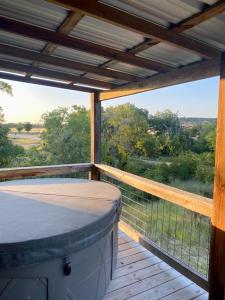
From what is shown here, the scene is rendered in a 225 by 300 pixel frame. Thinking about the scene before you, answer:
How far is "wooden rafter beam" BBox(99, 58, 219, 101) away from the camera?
91.7 inches

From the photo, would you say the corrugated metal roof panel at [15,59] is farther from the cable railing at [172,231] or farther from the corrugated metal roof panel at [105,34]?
the cable railing at [172,231]

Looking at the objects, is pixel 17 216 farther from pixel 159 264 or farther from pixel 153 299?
pixel 159 264

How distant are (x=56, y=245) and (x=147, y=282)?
1.52 m

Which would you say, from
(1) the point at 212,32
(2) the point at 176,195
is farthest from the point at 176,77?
(2) the point at 176,195

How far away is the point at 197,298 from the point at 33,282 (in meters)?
1.73

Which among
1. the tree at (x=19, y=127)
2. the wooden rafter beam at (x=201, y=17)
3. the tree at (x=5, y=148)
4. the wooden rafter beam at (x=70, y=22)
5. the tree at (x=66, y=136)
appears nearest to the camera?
the wooden rafter beam at (x=201, y=17)

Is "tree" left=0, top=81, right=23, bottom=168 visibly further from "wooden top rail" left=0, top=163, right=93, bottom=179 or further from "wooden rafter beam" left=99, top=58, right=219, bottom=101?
"wooden rafter beam" left=99, top=58, right=219, bottom=101

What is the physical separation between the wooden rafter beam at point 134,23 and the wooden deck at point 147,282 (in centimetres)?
237

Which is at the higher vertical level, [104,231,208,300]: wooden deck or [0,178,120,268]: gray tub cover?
[0,178,120,268]: gray tub cover

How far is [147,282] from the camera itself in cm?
264

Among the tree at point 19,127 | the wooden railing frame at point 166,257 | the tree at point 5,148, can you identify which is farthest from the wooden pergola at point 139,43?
the tree at point 19,127

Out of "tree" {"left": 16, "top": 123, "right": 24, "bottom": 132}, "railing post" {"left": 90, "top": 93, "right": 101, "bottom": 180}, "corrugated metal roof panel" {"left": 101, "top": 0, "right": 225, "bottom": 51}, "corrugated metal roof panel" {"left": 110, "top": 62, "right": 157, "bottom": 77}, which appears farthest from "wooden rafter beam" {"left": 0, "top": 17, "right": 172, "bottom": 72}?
"tree" {"left": 16, "top": 123, "right": 24, "bottom": 132}

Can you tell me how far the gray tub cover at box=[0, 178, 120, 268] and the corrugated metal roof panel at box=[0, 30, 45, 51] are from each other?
5.26ft

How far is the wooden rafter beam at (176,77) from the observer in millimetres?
2328
